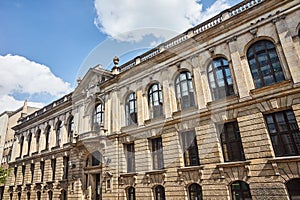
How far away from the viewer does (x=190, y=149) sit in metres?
14.3

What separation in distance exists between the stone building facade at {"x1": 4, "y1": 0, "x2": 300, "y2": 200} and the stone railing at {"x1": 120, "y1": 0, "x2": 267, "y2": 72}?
76 mm

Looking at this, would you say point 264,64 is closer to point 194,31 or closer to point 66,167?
point 194,31

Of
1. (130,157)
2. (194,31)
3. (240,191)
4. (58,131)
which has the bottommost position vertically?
(240,191)

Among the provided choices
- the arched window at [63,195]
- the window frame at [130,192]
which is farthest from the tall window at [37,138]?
the window frame at [130,192]

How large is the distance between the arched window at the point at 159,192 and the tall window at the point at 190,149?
2.54 meters

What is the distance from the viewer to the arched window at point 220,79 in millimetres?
13539

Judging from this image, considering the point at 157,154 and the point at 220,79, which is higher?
the point at 220,79

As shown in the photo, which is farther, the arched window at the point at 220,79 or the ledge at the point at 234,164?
the arched window at the point at 220,79

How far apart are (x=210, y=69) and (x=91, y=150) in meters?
12.6

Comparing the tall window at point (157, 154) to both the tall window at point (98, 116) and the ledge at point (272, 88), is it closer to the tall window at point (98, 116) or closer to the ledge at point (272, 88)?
the tall window at point (98, 116)

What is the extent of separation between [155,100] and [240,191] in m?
8.60

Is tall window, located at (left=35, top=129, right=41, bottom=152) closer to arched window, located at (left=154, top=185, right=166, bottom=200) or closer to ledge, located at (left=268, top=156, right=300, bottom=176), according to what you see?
arched window, located at (left=154, top=185, right=166, bottom=200)

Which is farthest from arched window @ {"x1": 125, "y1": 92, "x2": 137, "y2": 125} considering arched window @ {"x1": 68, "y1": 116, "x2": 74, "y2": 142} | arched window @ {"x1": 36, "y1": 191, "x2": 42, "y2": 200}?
arched window @ {"x1": 36, "y1": 191, "x2": 42, "y2": 200}

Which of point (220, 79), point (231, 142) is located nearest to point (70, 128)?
point (220, 79)
